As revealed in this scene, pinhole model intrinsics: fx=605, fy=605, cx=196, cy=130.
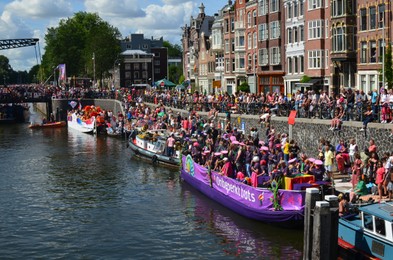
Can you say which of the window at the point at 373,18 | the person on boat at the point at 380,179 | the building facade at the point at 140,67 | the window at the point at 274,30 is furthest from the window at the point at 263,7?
the building facade at the point at 140,67

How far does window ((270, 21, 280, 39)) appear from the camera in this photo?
6462 centimetres

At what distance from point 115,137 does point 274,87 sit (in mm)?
18270

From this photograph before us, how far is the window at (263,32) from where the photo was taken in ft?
220

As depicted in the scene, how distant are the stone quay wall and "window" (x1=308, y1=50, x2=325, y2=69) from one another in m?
12.8

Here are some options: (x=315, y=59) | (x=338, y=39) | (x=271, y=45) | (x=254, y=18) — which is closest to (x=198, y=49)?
(x=254, y=18)

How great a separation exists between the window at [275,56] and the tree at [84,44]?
1759 inches

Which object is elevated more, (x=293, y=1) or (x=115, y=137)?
(x=293, y=1)

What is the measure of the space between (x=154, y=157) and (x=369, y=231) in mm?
24894

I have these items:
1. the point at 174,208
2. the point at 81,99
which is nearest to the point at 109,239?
the point at 174,208

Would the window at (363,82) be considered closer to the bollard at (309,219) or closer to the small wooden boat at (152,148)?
the small wooden boat at (152,148)

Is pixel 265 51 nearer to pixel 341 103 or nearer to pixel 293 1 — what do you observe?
pixel 293 1

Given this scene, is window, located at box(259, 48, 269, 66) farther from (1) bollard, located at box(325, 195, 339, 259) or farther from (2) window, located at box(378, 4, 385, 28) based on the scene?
(1) bollard, located at box(325, 195, 339, 259)

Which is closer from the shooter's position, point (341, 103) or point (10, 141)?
point (341, 103)

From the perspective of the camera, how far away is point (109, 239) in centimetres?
2480
